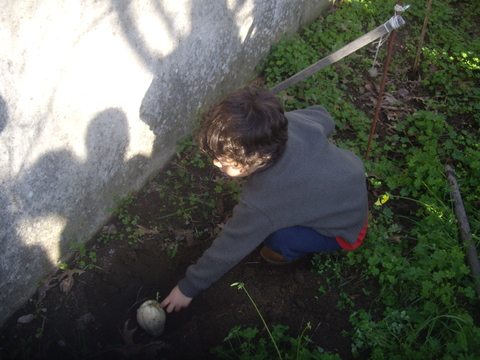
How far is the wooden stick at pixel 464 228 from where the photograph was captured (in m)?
2.50

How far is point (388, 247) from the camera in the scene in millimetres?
2711

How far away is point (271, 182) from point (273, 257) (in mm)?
867

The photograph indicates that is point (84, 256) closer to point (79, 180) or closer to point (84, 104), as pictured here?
point (79, 180)

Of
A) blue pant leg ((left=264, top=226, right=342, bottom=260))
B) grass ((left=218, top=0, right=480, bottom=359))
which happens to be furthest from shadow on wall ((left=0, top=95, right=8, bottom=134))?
Answer: grass ((left=218, top=0, right=480, bottom=359))

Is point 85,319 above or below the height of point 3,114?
below

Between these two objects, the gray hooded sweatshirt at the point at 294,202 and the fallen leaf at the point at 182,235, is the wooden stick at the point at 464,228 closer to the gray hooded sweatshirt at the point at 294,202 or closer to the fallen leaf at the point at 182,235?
the gray hooded sweatshirt at the point at 294,202

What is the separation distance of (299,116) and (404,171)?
133 cm

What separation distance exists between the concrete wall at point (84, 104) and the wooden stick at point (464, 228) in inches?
85.2

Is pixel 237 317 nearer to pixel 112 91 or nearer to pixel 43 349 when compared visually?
pixel 43 349

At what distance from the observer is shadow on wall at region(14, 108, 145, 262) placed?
2.12 m

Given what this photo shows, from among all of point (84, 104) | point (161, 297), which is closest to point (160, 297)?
point (161, 297)

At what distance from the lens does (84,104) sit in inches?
86.0

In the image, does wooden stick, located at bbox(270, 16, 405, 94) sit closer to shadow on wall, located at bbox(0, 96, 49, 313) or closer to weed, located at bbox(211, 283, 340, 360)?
weed, located at bbox(211, 283, 340, 360)

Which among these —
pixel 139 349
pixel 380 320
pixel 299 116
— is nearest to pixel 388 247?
pixel 380 320
